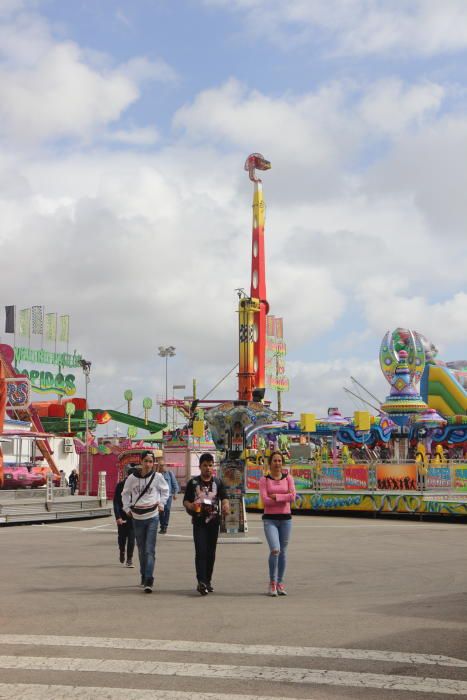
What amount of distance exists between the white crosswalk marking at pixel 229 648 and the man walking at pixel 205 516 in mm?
2879

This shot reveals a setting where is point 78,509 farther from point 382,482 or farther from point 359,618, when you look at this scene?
point 359,618

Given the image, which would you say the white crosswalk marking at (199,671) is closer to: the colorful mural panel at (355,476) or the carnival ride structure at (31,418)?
the colorful mural panel at (355,476)

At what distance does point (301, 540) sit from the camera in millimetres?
17672

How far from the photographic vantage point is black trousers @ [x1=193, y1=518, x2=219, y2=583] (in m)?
10.2

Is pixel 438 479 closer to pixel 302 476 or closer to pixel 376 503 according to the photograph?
pixel 376 503

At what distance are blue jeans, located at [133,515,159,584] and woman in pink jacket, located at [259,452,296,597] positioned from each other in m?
1.34

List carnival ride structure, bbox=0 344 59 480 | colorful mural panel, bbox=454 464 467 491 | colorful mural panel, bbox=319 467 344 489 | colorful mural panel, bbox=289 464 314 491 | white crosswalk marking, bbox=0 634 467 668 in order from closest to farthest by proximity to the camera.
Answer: white crosswalk marking, bbox=0 634 467 668 → colorful mural panel, bbox=454 464 467 491 → colorful mural panel, bbox=319 467 344 489 → colorful mural panel, bbox=289 464 314 491 → carnival ride structure, bbox=0 344 59 480

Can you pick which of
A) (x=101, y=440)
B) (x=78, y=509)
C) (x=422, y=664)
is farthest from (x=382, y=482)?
(x=101, y=440)

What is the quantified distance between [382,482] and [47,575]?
1635 centimetres

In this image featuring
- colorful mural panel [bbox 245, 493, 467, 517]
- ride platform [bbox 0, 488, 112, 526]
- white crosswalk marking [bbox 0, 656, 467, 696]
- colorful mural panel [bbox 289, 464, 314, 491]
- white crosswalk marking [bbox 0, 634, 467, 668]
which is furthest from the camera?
colorful mural panel [bbox 289, 464, 314, 491]

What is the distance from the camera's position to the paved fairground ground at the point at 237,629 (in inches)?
231

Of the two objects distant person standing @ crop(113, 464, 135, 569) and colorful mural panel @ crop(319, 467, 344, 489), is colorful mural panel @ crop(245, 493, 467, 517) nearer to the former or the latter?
colorful mural panel @ crop(319, 467, 344, 489)

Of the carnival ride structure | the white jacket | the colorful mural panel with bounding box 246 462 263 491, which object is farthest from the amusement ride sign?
the white jacket

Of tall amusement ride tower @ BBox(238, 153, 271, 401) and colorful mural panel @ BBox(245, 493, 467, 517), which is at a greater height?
tall amusement ride tower @ BBox(238, 153, 271, 401)
